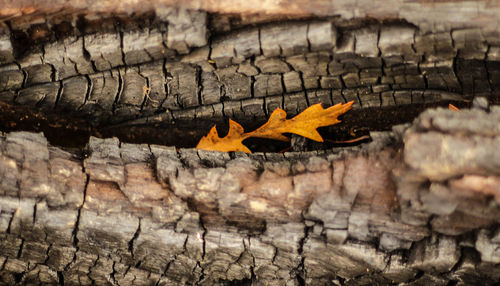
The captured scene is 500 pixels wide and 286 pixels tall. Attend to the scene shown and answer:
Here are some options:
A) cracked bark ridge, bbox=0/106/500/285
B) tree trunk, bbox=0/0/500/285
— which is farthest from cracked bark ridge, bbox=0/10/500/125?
cracked bark ridge, bbox=0/106/500/285

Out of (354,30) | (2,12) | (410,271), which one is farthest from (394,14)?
(2,12)

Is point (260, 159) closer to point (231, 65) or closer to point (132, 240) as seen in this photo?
point (231, 65)

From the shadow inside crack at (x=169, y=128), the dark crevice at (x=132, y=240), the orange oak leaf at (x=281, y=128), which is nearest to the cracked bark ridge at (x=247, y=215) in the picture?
the dark crevice at (x=132, y=240)

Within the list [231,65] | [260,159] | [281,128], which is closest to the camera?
[260,159]

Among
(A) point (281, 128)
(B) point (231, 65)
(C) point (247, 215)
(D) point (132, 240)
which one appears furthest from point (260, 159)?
(D) point (132, 240)

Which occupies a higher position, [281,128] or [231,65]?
[231,65]
